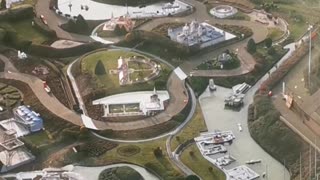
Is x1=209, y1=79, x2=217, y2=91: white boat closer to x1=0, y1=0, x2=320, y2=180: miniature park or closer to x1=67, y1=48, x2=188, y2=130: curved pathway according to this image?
x1=0, y1=0, x2=320, y2=180: miniature park

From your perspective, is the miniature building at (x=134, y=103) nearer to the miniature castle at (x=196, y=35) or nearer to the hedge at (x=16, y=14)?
the miniature castle at (x=196, y=35)

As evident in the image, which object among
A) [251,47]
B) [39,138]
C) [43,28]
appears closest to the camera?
[39,138]

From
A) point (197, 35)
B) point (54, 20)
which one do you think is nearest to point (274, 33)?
point (197, 35)

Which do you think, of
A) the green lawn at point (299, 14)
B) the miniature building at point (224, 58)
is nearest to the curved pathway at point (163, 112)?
the miniature building at point (224, 58)

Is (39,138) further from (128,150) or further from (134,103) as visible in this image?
(134,103)

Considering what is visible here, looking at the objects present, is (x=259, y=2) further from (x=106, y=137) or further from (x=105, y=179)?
(x=105, y=179)

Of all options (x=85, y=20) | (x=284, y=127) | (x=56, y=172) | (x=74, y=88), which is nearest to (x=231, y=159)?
(x=284, y=127)

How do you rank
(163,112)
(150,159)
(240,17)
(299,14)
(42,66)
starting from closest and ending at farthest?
(150,159) < (163,112) < (42,66) < (299,14) < (240,17)
